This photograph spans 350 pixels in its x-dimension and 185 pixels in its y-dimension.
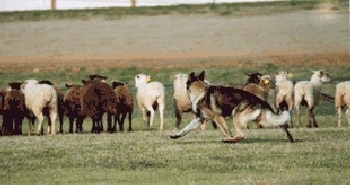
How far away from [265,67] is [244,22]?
318 inches

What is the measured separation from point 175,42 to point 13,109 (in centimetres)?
2220

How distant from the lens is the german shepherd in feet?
63.5

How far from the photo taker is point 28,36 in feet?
144

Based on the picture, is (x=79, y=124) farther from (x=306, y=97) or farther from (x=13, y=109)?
(x=306, y=97)

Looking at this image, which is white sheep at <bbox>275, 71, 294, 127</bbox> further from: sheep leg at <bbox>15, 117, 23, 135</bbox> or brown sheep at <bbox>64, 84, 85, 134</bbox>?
sheep leg at <bbox>15, 117, 23, 135</bbox>

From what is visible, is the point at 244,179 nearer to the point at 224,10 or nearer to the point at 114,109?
the point at 114,109

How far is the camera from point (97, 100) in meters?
25.8

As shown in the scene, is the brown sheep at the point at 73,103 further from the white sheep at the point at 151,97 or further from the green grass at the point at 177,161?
the green grass at the point at 177,161

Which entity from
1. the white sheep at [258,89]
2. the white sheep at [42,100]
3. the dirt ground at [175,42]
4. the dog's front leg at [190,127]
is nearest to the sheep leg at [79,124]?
the white sheep at [42,100]

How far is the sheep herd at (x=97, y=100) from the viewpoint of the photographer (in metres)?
25.4

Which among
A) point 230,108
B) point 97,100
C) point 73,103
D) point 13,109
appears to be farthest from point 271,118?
point 13,109

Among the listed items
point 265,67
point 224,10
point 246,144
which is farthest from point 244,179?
point 224,10

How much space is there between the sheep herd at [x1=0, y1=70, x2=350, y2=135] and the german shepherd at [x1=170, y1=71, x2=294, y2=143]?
5.80 metres

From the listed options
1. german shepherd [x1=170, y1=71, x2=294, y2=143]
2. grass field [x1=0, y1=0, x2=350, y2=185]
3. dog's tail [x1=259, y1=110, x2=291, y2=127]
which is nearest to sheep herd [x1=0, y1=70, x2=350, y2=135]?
grass field [x1=0, y1=0, x2=350, y2=185]
